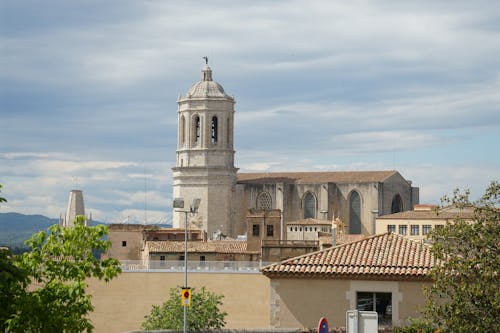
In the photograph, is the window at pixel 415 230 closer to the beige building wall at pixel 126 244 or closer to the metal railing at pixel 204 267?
the beige building wall at pixel 126 244

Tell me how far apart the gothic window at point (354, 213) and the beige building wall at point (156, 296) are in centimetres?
6220

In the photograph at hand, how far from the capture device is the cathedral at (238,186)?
110 m

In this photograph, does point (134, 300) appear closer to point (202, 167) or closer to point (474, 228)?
point (474, 228)

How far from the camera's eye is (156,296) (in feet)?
160

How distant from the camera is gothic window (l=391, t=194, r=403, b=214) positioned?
111625 mm

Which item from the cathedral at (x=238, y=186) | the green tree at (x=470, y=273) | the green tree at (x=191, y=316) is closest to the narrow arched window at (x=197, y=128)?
the cathedral at (x=238, y=186)

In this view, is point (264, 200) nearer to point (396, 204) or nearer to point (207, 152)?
point (207, 152)

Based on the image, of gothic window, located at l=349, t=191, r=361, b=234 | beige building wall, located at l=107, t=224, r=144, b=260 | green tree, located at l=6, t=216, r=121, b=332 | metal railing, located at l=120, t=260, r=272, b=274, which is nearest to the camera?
green tree, located at l=6, t=216, r=121, b=332

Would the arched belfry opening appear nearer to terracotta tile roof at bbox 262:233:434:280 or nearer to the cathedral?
the cathedral

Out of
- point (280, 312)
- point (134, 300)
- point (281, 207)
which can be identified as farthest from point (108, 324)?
point (281, 207)

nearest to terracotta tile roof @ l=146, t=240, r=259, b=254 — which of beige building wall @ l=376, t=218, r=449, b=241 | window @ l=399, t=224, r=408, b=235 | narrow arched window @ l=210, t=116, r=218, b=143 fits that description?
beige building wall @ l=376, t=218, r=449, b=241

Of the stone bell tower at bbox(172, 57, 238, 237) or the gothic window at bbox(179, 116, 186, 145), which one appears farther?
the gothic window at bbox(179, 116, 186, 145)

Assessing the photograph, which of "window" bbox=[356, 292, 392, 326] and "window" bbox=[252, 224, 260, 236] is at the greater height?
"window" bbox=[252, 224, 260, 236]

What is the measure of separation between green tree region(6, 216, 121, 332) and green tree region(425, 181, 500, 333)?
21.5 ft
